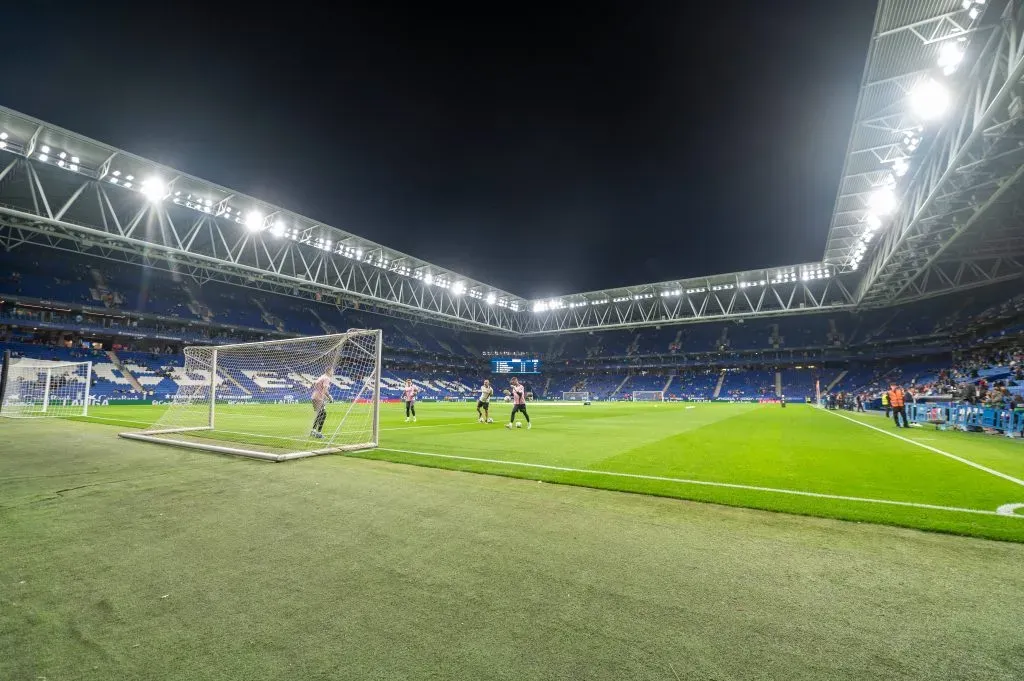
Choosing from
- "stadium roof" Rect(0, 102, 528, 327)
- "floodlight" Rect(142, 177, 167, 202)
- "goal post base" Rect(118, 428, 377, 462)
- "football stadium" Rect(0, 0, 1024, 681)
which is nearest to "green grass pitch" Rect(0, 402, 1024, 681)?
"football stadium" Rect(0, 0, 1024, 681)

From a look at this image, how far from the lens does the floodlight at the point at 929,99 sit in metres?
14.4

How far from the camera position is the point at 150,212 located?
27.2 meters

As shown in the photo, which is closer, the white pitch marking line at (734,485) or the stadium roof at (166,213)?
the white pitch marking line at (734,485)

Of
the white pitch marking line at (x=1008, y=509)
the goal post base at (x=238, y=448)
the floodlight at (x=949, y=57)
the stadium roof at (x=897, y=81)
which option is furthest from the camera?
the floodlight at (x=949, y=57)

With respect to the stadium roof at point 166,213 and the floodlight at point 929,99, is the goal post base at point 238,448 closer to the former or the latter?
the stadium roof at point 166,213

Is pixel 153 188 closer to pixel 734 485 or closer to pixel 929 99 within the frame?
pixel 734 485

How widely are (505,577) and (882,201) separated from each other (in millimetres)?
29541

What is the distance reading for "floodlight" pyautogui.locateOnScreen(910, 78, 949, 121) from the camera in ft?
47.4

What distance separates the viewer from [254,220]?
30609mm

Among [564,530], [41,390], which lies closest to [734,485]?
[564,530]

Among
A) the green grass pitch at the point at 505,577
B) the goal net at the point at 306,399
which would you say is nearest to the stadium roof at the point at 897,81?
the green grass pitch at the point at 505,577

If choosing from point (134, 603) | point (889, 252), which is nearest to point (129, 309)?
point (134, 603)

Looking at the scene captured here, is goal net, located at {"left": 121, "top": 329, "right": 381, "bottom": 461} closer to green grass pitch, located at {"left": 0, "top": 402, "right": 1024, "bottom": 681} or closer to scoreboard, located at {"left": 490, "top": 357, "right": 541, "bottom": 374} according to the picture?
green grass pitch, located at {"left": 0, "top": 402, "right": 1024, "bottom": 681}

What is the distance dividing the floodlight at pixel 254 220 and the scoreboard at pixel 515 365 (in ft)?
149
